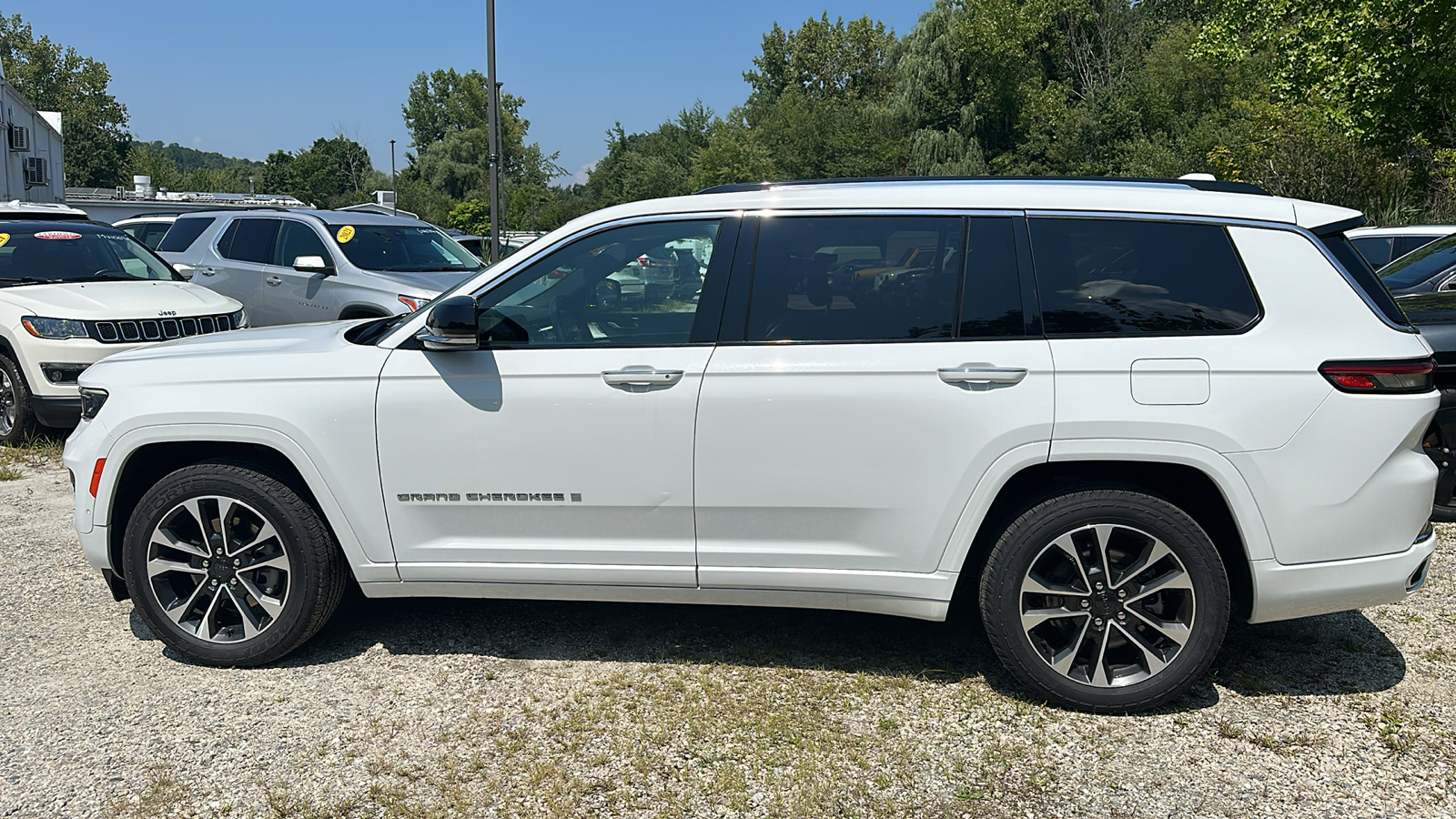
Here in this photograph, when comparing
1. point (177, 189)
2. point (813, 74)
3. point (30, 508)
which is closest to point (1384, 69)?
point (30, 508)

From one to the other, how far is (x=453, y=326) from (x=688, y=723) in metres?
1.62

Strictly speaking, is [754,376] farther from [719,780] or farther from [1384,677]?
[1384,677]

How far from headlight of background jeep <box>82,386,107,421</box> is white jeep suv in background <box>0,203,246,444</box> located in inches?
133

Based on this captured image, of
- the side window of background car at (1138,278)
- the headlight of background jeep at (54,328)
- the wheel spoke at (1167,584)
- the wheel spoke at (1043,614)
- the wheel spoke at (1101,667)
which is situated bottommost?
the wheel spoke at (1101,667)

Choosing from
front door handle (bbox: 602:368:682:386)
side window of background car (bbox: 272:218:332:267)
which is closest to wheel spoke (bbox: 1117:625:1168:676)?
front door handle (bbox: 602:368:682:386)

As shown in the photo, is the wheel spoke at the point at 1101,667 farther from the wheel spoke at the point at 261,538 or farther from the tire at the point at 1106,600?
the wheel spoke at the point at 261,538

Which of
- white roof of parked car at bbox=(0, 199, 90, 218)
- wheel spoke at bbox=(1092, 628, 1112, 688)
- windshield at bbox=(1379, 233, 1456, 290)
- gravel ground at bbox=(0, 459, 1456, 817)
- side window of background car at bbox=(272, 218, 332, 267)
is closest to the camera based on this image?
gravel ground at bbox=(0, 459, 1456, 817)

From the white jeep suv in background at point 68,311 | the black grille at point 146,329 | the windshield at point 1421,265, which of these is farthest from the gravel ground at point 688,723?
the windshield at point 1421,265

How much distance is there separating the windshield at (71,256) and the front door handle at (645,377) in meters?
7.22

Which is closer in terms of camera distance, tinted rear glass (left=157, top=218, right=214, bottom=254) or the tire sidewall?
the tire sidewall

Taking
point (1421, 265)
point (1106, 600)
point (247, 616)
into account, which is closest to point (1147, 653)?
point (1106, 600)

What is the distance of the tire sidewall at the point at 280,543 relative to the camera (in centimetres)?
416

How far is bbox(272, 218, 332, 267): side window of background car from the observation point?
11.1m

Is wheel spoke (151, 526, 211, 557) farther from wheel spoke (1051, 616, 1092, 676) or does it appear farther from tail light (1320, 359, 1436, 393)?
tail light (1320, 359, 1436, 393)
